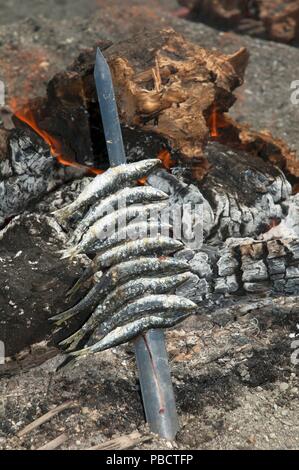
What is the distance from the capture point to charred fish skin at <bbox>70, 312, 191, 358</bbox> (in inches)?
129

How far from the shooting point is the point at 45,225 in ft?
12.5

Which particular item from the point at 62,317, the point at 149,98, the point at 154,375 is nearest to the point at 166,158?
the point at 149,98

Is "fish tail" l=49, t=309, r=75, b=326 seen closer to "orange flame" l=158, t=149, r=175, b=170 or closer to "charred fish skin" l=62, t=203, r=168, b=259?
"charred fish skin" l=62, t=203, r=168, b=259

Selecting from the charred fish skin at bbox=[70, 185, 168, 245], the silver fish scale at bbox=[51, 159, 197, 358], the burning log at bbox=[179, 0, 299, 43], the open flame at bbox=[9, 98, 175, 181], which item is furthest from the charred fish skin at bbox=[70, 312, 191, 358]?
the burning log at bbox=[179, 0, 299, 43]

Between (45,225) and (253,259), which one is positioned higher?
Result: (45,225)

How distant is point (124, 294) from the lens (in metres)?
3.35

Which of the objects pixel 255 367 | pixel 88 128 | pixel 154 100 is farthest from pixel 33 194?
pixel 255 367

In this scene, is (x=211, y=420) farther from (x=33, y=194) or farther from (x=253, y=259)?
(x=33, y=194)

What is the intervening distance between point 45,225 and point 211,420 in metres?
1.33

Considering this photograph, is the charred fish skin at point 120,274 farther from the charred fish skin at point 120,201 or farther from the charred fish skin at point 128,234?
the charred fish skin at point 120,201

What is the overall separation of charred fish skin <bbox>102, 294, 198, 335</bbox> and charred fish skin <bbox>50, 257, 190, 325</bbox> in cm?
13

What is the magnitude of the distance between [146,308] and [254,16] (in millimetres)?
4629

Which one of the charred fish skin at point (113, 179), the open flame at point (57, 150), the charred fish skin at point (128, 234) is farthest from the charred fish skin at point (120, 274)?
the open flame at point (57, 150)

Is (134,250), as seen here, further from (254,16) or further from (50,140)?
(254,16)
